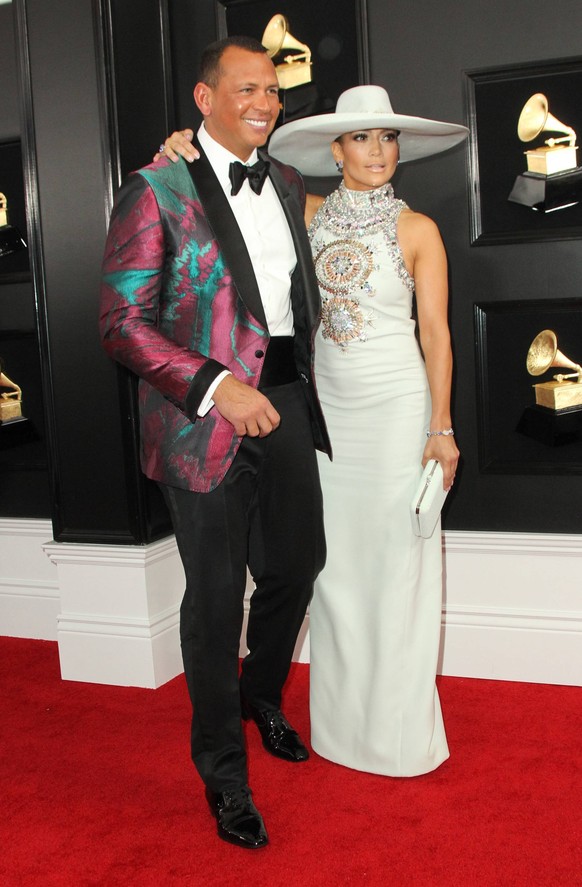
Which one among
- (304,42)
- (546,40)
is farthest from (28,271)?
(546,40)

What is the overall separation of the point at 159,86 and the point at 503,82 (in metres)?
1.19

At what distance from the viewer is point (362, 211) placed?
249 cm

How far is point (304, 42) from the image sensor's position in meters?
3.17

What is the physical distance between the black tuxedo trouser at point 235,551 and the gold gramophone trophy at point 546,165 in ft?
3.65

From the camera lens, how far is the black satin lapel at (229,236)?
2232mm

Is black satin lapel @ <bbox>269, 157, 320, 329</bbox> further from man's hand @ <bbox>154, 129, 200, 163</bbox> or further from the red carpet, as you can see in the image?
the red carpet

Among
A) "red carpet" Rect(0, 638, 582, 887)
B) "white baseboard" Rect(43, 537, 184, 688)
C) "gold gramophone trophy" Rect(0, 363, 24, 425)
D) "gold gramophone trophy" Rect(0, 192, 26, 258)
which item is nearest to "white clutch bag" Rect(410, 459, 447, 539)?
"red carpet" Rect(0, 638, 582, 887)

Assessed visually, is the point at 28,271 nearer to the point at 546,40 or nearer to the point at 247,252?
the point at 247,252

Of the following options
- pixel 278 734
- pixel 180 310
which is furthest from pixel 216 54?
pixel 278 734

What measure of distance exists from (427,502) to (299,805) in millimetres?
838

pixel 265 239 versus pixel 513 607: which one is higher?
pixel 265 239

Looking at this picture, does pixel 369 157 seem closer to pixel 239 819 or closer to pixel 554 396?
pixel 554 396

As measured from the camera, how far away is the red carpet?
6.82 feet

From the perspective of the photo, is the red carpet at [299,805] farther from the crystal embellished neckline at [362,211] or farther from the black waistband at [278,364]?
the crystal embellished neckline at [362,211]
